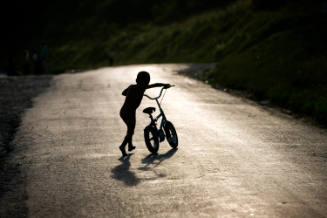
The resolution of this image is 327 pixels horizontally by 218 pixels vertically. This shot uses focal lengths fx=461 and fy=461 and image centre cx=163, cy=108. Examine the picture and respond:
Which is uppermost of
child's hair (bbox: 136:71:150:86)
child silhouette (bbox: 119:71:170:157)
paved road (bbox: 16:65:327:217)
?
child's hair (bbox: 136:71:150:86)

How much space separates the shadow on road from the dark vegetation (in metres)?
6.35

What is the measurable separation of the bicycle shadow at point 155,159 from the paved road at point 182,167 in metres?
0.02

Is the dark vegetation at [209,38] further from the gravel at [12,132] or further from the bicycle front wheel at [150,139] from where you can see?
the gravel at [12,132]

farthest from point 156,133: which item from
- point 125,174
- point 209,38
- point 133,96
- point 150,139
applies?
point 209,38

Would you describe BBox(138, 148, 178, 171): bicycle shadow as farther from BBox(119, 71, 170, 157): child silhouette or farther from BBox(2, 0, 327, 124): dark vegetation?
BBox(2, 0, 327, 124): dark vegetation

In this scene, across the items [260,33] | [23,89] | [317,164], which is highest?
[260,33]

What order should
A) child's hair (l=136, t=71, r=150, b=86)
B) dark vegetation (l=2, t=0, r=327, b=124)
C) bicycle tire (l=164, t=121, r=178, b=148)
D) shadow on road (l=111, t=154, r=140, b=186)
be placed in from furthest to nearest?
dark vegetation (l=2, t=0, r=327, b=124) → bicycle tire (l=164, t=121, r=178, b=148) → child's hair (l=136, t=71, r=150, b=86) → shadow on road (l=111, t=154, r=140, b=186)

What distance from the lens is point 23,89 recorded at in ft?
61.0

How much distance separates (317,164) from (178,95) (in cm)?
903

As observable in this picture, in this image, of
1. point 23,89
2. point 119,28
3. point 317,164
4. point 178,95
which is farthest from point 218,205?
point 119,28

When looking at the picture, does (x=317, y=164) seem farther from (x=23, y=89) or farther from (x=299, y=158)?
(x=23, y=89)

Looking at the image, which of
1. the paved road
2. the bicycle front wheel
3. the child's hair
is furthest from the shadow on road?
the child's hair

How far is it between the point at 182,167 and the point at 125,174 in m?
0.91

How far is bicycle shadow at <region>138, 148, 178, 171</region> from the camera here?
7.38 metres
